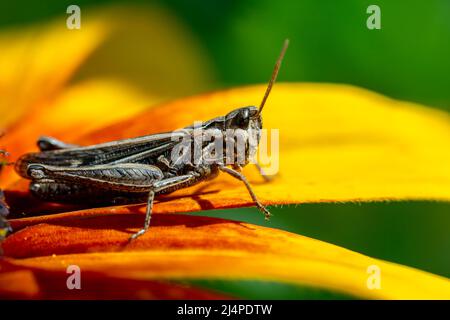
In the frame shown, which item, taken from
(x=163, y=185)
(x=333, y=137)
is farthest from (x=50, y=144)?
(x=333, y=137)

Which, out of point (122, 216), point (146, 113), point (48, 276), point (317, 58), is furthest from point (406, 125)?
point (48, 276)

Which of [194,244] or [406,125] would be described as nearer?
[194,244]

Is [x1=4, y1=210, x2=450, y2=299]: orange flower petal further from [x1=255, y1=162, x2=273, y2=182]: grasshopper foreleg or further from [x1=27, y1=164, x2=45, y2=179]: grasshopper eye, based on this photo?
[x1=255, y1=162, x2=273, y2=182]: grasshopper foreleg

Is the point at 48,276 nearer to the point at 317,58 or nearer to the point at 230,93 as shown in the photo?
the point at 230,93

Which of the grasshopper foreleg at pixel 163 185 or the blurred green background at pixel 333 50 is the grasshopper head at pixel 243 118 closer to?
the grasshopper foreleg at pixel 163 185

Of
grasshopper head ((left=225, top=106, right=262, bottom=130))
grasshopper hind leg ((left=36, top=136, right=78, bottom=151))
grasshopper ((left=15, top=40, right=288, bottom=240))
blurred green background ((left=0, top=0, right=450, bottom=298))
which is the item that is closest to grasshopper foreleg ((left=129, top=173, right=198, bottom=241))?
grasshopper ((left=15, top=40, right=288, bottom=240))
